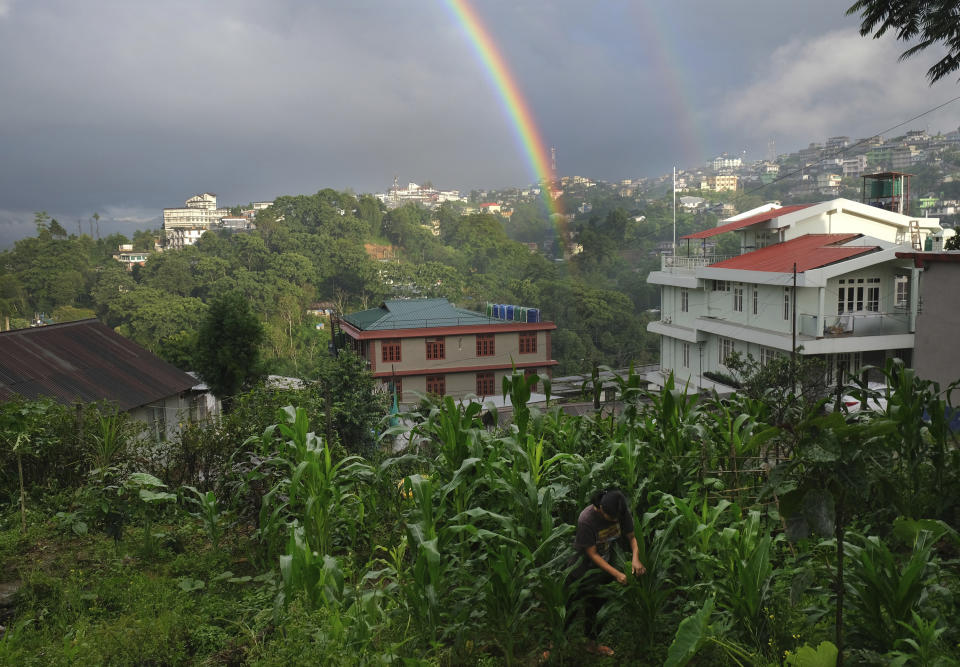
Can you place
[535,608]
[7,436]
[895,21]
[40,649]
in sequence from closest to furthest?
[40,649]
[535,608]
[7,436]
[895,21]

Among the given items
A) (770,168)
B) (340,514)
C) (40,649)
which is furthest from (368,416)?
(770,168)

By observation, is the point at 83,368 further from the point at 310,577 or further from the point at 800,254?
the point at 800,254

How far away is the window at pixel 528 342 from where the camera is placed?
34.8 metres

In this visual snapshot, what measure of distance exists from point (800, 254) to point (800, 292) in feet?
7.54

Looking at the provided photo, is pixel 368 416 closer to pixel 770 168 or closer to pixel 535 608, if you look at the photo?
pixel 535 608

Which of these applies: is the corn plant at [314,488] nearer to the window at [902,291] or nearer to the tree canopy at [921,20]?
the tree canopy at [921,20]

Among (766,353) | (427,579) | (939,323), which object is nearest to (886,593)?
(427,579)

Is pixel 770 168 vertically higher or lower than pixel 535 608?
higher

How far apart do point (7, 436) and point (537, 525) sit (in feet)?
13.6

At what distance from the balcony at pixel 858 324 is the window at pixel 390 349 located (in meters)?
17.5

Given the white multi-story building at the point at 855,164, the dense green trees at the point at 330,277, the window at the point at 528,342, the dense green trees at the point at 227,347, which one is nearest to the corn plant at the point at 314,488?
the dense green trees at the point at 227,347

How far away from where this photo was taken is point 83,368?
1475 centimetres

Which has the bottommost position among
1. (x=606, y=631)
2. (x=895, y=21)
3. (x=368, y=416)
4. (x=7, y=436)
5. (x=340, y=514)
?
(x=368, y=416)

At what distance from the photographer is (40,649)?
317 centimetres
